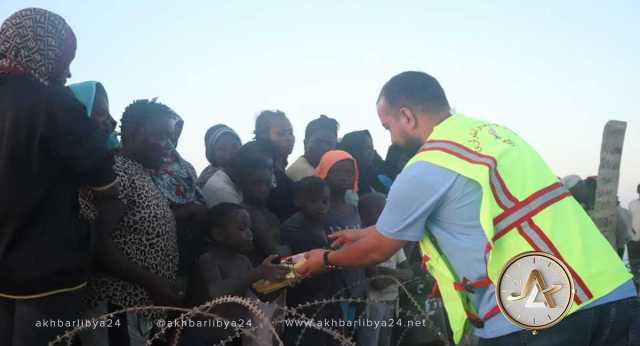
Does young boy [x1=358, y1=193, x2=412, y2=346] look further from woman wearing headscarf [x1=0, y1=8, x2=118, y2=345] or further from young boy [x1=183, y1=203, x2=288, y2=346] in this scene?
woman wearing headscarf [x1=0, y1=8, x2=118, y2=345]

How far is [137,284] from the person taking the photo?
356 centimetres

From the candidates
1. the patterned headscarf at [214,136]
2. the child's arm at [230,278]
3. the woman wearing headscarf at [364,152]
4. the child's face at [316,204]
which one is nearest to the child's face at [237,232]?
the child's arm at [230,278]

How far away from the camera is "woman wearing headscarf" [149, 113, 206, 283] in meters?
4.14

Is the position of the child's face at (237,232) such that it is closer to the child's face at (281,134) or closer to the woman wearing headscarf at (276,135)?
the woman wearing headscarf at (276,135)

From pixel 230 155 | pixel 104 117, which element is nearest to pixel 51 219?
pixel 104 117

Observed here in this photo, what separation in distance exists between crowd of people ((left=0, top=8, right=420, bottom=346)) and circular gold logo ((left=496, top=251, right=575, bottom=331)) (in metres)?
1.55

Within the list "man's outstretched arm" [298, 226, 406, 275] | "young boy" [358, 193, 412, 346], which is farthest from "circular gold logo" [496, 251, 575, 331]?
"young boy" [358, 193, 412, 346]

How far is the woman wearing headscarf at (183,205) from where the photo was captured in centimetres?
414

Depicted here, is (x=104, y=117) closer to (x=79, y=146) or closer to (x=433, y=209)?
(x=79, y=146)

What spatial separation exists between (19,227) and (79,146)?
444 mm

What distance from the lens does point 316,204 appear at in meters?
4.86

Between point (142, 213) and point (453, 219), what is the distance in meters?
1.87

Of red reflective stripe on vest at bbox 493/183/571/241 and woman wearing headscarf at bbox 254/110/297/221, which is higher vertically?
woman wearing headscarf at bbox 254/110/297/221

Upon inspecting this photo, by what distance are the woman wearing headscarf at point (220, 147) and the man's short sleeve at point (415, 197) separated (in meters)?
2.89
